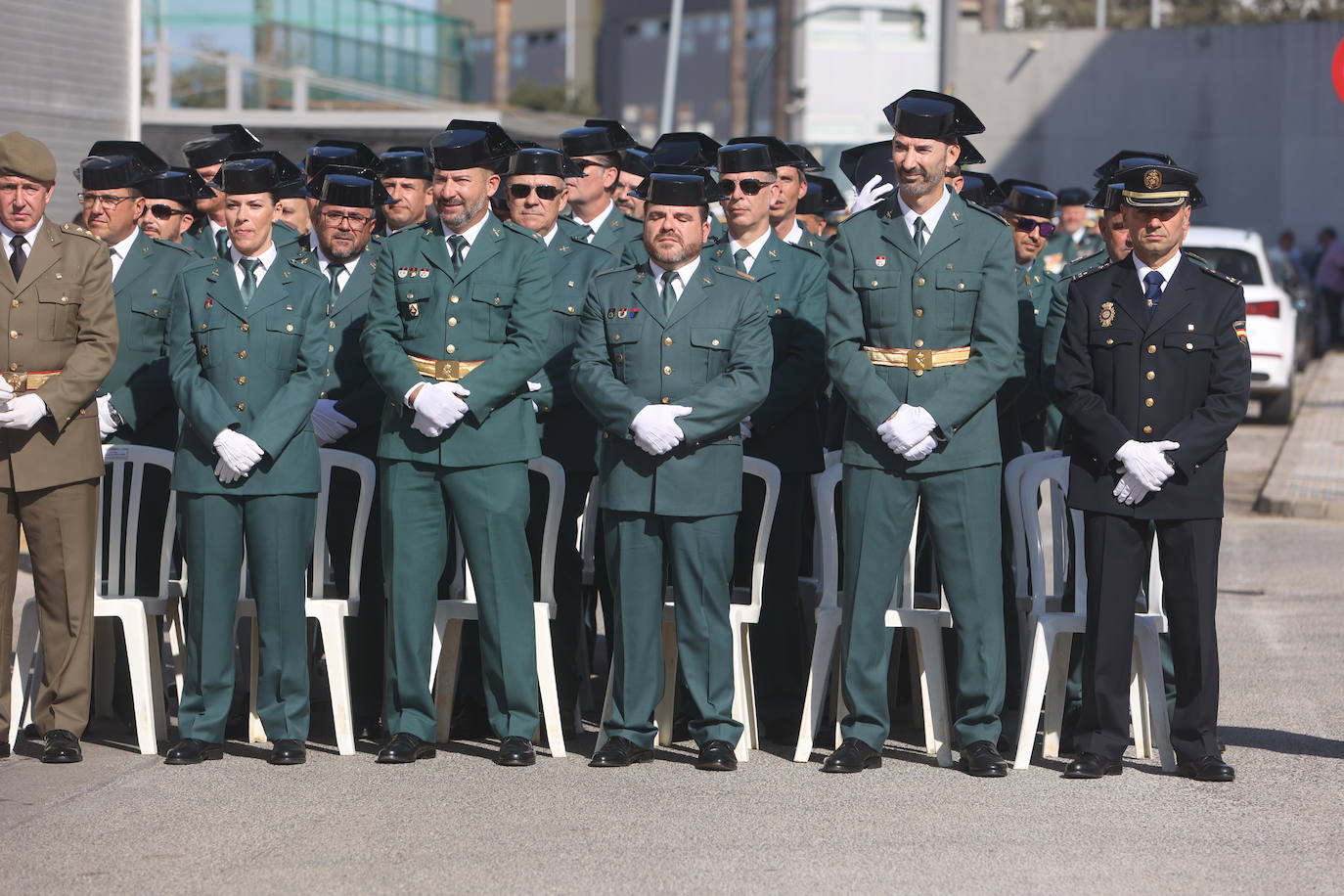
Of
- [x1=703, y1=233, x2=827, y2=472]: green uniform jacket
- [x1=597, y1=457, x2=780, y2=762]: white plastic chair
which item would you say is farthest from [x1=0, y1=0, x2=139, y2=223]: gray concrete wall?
[x1=597, y1=457, x2=780, y2=762]: white plastic chair

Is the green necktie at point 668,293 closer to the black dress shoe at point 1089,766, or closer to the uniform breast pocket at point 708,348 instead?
the uniform breast pocket at point 708,348

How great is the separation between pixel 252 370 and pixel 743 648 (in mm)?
1984

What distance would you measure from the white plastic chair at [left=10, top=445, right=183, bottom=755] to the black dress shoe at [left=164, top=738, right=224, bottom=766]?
0.19 metres

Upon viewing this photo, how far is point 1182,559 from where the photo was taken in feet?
21.9

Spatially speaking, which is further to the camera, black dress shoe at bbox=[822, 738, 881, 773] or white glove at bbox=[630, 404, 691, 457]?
black dress shoe at bbox=[822, 738, 881, 773]

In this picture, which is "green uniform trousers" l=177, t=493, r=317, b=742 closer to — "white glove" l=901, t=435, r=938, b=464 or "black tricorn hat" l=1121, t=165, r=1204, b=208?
"white glove" l=901, t=435, r=938, b=464

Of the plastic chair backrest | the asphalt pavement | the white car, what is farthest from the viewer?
the white car

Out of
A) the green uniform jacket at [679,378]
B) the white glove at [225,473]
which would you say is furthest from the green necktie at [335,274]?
the green uniform jacket at [679,378]

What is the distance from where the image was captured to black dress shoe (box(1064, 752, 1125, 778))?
21.9 feet

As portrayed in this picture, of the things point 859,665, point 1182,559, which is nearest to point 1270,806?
point 1182,559

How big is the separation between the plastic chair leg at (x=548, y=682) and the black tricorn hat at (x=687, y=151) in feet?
5.54

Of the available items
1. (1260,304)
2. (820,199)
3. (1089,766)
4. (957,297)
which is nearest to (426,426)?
(957,297)

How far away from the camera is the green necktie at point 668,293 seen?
6.88 metres

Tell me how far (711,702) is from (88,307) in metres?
2.58
